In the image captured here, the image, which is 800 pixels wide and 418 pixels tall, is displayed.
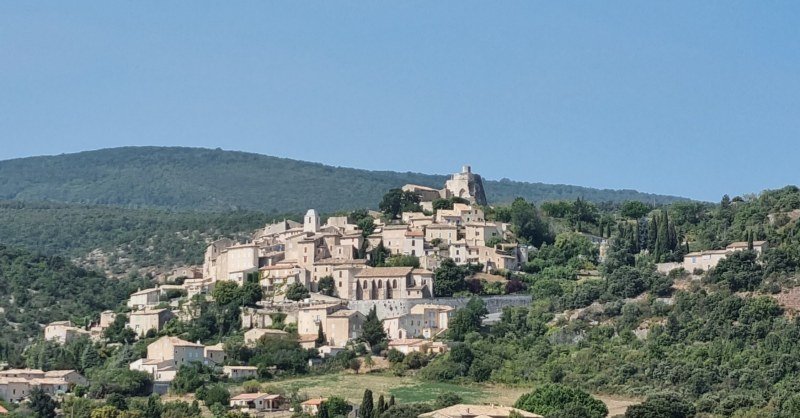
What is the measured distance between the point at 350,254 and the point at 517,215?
1202 centimetres

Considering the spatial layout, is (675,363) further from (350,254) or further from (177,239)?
(177,239)

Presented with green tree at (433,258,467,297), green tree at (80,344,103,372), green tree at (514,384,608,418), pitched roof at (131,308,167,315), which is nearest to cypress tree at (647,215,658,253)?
green tree at (433,258,467,297)

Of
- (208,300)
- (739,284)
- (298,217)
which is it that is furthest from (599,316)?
(298,217)

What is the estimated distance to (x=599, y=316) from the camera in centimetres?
7550

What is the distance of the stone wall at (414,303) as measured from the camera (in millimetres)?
78438

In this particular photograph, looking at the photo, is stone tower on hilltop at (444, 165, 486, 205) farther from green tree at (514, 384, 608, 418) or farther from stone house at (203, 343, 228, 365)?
green tree at (514, 384, 608, 418)

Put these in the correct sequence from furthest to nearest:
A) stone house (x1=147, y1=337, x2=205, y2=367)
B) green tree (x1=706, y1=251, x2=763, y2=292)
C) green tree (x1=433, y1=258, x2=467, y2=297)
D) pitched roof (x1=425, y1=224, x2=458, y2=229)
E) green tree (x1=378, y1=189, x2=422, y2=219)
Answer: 1. green tree (x1=378, y1=189, x2=422, y2=219)
2. pitched roof (x1=425, y1=224, x2=458, y2=229)
3. green tree (x1=433, y1=258, x2=467, y2=297)
4. green tree (x1=706, y1=251, x2=763, y2=292)
5. stone house (x1=147, y1=337, x2=205, y2=367)

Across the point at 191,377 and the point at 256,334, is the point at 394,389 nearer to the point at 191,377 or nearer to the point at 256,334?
the point at 191,377

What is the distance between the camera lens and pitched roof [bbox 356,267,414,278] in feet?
262

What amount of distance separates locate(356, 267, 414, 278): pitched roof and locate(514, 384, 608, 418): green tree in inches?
692

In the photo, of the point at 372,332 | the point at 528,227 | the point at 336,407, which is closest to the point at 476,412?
the point at 336,407

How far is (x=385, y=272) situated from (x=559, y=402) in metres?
19.9

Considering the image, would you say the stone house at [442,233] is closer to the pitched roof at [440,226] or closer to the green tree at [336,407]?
the pitched roof at [440,226]

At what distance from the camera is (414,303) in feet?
260
